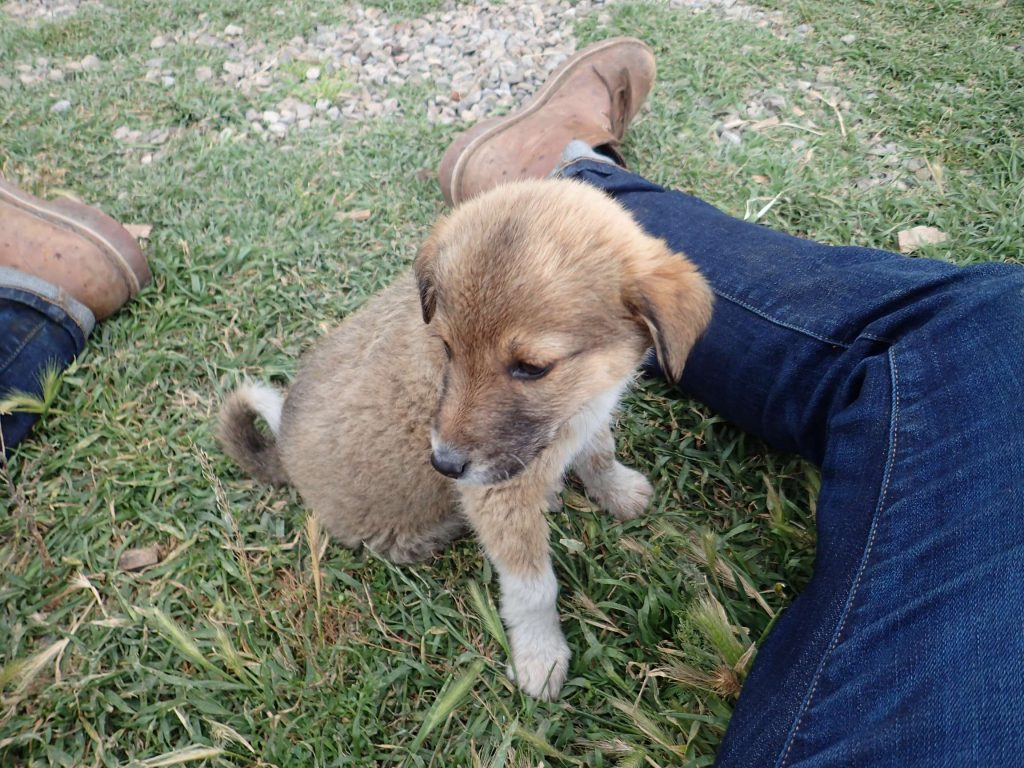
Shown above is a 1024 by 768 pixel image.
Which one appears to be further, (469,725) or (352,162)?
(352,162)

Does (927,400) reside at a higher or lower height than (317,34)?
higher

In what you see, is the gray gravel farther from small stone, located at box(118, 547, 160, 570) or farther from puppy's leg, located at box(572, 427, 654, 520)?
small stone, located at box(118, 547, 160, 570)

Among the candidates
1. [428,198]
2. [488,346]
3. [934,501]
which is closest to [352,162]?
[428,198]

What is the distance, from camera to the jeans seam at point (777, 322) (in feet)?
7.43

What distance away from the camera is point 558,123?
3.81 metres

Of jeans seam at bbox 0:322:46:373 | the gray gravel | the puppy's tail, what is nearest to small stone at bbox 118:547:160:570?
the puppy's tail

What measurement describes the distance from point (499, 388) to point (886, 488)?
3.71 feet

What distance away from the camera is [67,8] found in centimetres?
583

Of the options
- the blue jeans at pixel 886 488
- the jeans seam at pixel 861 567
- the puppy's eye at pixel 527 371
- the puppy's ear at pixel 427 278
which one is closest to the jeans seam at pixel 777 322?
the blue jeans at pixel 886 488

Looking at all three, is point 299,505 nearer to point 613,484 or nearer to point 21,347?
point 613,484

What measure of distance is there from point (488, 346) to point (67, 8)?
663 centimetres

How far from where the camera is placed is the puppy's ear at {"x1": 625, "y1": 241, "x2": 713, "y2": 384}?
6.11 ft

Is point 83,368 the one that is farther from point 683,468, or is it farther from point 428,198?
point 683,468

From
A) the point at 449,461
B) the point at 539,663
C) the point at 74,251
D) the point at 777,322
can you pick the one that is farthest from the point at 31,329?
the point at 777,322
